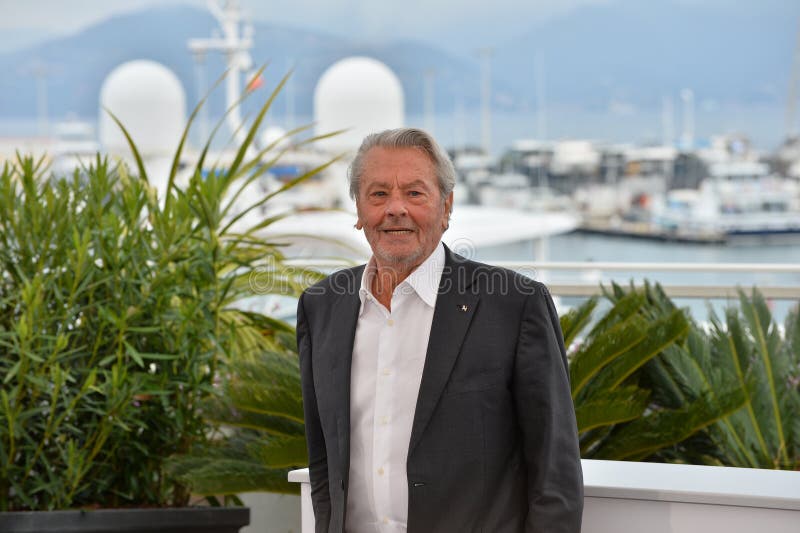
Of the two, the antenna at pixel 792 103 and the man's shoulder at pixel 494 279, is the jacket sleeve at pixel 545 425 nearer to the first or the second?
the man's shoulder at pixel 494 279

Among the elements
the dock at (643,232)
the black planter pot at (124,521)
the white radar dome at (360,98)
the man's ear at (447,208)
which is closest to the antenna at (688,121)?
the dock at (643,232)

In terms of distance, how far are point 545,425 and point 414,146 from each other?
535 millimetres

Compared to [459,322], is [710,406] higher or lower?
lower

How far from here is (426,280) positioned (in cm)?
172

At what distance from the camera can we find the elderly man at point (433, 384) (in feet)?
5.37

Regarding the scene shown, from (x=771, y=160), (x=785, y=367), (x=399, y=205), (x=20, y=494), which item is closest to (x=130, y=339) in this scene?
(x=20, y=494)

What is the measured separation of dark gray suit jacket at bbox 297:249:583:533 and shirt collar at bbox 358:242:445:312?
2cm

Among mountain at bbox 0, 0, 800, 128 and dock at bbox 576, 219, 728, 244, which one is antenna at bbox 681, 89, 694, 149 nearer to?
mountain at bbox 0, 0, 800, 128

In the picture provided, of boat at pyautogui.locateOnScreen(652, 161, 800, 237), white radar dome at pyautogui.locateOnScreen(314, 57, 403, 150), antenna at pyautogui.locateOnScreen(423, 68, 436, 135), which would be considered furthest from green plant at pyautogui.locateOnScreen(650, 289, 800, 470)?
antenna at pyautogui.locateOnScreen(423, 68, 436, 135)

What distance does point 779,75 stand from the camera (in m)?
56.7

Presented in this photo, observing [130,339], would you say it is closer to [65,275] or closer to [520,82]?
[65,275]

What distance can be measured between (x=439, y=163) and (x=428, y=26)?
66007 mm

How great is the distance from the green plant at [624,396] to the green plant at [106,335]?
1226mm

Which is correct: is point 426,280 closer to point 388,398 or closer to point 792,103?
point 388,398
